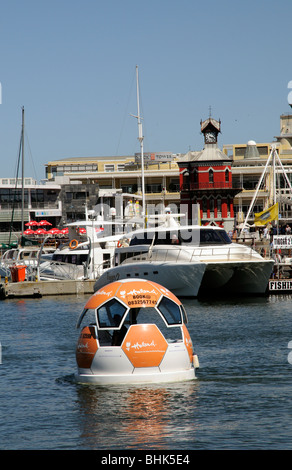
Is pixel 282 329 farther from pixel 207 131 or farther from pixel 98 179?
pixel 98 179

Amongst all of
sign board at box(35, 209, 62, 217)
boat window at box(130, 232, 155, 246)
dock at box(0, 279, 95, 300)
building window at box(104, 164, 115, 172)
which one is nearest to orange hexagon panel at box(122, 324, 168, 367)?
boat window at box(130, 232, 155, 246)

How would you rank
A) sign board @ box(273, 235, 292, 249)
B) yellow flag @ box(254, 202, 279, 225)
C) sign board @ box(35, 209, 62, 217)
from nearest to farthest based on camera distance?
1. sign board @ box(273, 235, 292, 249)
2. yellow flag @ box(254, 202, 279, 225)
3. sign board @ box(35, 209, 62, 217)

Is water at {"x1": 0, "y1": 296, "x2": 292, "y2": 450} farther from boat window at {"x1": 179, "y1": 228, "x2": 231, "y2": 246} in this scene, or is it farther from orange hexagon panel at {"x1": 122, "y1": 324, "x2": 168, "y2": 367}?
boat window at {"x1": 179, "y1": 228, "x2": 231, "y2": 246}

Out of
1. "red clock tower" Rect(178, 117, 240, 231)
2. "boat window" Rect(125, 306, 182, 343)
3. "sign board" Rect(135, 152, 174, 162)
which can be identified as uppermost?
"sign board" Rect(135, 152, 174, 162)

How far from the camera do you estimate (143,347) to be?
2102 cm

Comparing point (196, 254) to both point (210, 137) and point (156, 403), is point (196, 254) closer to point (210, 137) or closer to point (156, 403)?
point (156, 403)

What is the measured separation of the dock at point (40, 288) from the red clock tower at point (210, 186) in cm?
5017

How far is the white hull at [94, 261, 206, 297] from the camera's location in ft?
155

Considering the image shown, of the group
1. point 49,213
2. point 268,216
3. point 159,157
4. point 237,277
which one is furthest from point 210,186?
point 237,277

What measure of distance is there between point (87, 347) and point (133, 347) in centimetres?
141

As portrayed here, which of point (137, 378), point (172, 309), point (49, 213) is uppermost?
point (49, 213)

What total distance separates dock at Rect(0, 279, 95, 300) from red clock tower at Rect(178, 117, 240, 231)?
1975 inches
